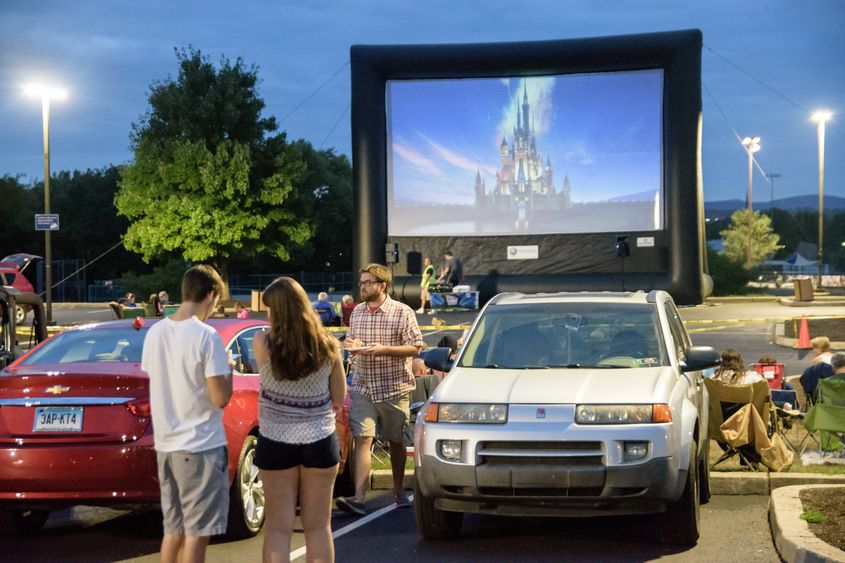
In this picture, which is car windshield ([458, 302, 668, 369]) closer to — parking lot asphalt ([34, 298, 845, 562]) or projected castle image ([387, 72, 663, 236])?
parking lot asphalt ([34, 298, 845, 562])

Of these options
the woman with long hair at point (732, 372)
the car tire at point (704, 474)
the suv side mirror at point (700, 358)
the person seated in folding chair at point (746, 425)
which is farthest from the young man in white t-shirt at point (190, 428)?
the woman with long hair at point (732, 372)

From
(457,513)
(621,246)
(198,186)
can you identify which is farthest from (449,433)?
(198,186)

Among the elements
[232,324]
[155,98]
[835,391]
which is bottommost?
[835,391]

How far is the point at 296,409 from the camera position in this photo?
18.5 ft

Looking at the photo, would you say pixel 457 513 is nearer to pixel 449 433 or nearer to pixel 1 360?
pixel 449 433

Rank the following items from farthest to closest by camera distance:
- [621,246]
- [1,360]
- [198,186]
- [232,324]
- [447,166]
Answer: [198,186], [447,166], [621,246], [1,360], [232,324]

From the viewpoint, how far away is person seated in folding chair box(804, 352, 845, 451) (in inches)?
395

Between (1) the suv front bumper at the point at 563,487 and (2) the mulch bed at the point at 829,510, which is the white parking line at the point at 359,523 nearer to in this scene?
(1) the suv front bumper at the point at 563,487

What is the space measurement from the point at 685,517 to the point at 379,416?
8.41 feet

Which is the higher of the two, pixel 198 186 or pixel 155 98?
pixel 155 98

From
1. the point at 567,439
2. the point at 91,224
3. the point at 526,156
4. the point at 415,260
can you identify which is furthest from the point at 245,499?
the point at 91,224

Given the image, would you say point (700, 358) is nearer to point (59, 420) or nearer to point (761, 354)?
point (59, 420)

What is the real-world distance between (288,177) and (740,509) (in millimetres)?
47583

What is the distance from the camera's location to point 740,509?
902cm
